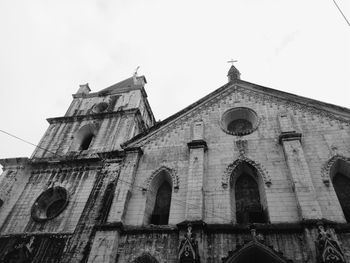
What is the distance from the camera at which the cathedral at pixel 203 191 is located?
10.6 metres

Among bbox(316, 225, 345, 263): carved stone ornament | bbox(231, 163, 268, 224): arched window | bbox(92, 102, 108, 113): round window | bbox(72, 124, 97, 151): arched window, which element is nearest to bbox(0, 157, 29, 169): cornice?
bbox(72, 124, 97, 151): arched window

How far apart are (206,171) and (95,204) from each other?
5430 millimetres

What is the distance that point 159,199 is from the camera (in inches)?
541

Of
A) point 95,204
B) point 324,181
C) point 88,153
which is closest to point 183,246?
point 95,204

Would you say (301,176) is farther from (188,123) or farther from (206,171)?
(188,123)

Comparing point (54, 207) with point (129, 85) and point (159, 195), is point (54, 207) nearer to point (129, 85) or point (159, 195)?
point (159, 195)

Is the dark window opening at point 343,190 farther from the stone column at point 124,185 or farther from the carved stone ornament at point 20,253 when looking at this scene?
the carved stone ornament at point 20,253

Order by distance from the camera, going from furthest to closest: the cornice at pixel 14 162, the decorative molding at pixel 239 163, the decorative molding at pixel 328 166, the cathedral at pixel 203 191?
the cornice at pixel 14 162 < the decorative molding at pixel 239 163 < the decorative molding at pixel 328 166 < the cathedral at pixel 203 191

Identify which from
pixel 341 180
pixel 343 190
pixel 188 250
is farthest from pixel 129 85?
pixel 343 190

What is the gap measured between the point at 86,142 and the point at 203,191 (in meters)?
11.7

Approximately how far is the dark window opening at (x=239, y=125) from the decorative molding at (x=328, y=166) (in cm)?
432

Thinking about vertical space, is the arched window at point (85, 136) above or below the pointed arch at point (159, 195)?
above

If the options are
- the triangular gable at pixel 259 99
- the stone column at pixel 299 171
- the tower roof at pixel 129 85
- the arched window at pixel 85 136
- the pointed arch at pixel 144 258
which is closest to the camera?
the stone column at pixel 299 171

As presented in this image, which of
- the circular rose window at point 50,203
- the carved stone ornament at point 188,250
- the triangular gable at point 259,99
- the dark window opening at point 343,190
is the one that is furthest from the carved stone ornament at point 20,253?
the dark window opening at point 343,190
